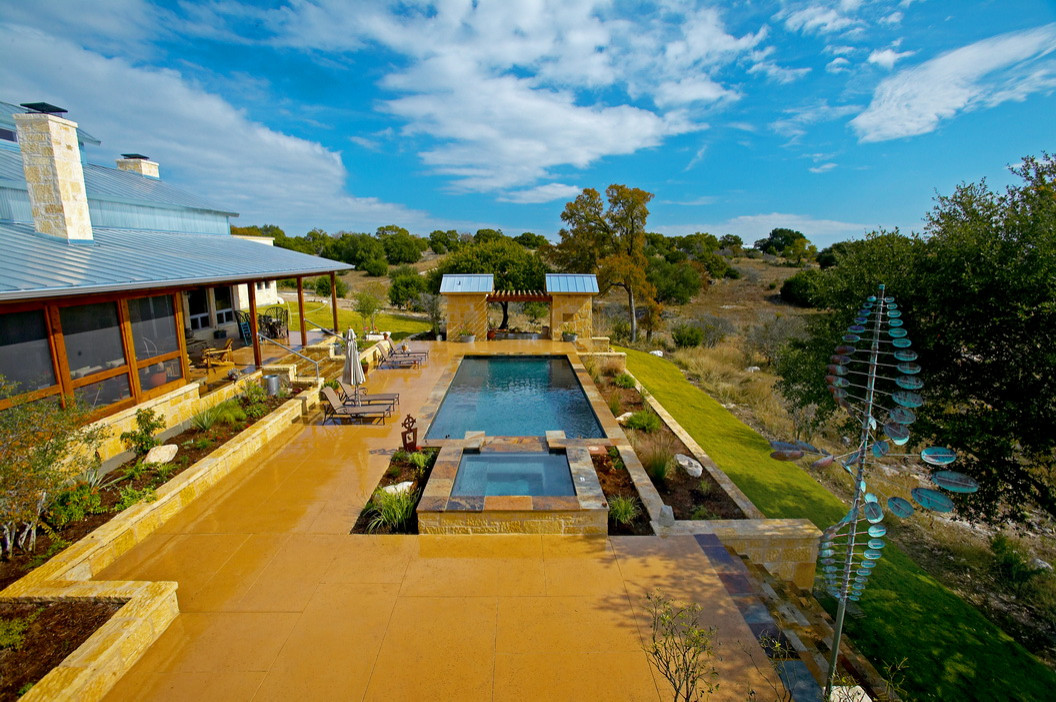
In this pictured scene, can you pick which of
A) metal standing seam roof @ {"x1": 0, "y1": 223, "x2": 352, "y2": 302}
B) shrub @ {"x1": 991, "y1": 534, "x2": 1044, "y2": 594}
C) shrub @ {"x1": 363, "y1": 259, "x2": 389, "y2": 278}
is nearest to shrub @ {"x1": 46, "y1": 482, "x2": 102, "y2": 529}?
metal standing seam roof @ {"x1": 0, "y1": 223, "x2": 352, "y2": 302}

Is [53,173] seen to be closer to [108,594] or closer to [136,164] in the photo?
[108,594]

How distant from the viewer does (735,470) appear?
29.4 ft

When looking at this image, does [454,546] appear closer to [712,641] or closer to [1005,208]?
[712,641]

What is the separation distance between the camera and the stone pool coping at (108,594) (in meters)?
3.48

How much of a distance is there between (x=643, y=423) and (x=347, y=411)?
604 cm

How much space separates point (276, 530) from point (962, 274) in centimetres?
897

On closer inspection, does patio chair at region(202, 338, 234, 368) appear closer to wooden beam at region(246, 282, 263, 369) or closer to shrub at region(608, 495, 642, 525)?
wooden beam at region(246, 282, 263, 369)

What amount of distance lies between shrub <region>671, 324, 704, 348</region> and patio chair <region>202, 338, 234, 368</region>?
1729 centimetres

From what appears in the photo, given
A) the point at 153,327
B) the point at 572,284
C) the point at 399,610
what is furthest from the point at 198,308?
the point at 399,610

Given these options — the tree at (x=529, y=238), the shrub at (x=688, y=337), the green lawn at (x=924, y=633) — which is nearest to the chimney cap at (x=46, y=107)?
the green lawn at (x=924, y=633)

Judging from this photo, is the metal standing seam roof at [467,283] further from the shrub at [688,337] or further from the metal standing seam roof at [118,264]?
the shrub at [688,337]

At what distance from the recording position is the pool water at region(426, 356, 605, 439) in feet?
33.0

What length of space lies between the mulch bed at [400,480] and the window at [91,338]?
15.9 ft

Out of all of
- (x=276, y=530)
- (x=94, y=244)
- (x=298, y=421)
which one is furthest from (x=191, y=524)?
(x=94, y=244)
